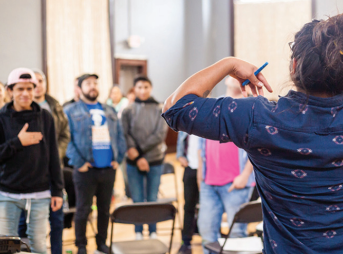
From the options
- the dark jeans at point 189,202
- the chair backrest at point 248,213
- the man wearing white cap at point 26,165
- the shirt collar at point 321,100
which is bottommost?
the dark jeans at point 189,202

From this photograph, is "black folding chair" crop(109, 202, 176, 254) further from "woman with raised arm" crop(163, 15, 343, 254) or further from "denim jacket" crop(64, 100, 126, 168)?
"woman with raised arm" crop(163, 15, 343, 254)

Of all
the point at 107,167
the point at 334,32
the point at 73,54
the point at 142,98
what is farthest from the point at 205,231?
the point at 73,54

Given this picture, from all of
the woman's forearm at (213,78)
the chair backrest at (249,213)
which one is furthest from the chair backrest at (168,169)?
the woman's forearm at (213,78)

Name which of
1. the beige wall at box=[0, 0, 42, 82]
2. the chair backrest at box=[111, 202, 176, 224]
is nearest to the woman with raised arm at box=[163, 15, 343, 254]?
the chair backrest at box=[111, 202, 176, 224]

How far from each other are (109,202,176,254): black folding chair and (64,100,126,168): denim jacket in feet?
3.56

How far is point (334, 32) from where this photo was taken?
0.94 meters

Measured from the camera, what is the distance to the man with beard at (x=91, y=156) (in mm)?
3430

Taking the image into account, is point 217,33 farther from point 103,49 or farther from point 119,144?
point 119,144

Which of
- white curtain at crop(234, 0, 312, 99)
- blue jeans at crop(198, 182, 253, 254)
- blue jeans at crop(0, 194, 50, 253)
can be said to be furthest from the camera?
white curtain at crop(234, 0, 312, 99)

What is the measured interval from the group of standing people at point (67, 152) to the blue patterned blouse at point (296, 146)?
185 centimetres

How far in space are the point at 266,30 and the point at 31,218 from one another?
826 centimetres

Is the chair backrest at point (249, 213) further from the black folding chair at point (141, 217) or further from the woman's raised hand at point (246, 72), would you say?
the woman's raised hand at point (246, 72)

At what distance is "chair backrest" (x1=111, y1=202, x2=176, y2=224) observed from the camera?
2479mm

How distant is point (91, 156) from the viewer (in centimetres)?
Result: 350
